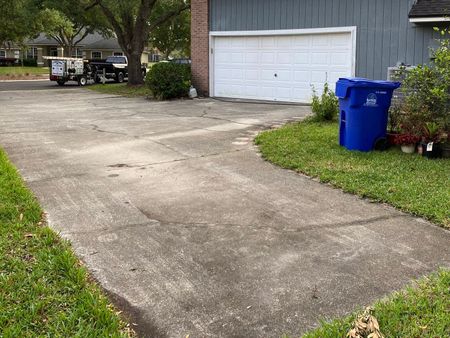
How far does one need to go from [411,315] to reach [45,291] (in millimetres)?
2501

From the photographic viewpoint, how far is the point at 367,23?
45.8 feet

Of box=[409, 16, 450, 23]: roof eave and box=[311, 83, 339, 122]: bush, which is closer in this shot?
box=[311, 83, 339, 122]: bush

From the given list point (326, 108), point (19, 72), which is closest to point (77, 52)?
point (19, 72)

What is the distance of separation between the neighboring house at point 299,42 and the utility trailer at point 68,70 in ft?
43.1

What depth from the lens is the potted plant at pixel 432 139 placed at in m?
7.88

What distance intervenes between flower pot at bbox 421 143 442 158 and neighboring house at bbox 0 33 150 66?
189 ft

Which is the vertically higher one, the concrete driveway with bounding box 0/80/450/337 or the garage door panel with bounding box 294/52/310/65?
the garage door panel with bounding box 294/52/310/65

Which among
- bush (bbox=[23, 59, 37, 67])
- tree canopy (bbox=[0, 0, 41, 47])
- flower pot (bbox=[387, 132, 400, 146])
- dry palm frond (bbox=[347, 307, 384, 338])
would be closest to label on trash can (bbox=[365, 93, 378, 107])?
flower pot (bbox=[387, 132, 400, 146])

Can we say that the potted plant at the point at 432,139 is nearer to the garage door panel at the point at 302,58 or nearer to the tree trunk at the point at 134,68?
the garage door panel at the point at 302,58

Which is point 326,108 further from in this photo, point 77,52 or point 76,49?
point 77,52

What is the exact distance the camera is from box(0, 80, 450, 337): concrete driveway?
354cm

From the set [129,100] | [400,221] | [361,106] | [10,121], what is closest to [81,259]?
[400,221]

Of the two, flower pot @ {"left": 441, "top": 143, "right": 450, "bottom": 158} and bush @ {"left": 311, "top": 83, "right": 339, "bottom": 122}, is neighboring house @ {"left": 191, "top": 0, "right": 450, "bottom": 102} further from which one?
flower pot @ {"left": 441, "top": 143, "right": 450, "bottom": 158}

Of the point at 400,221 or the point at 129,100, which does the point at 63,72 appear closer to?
the point at 129,100
